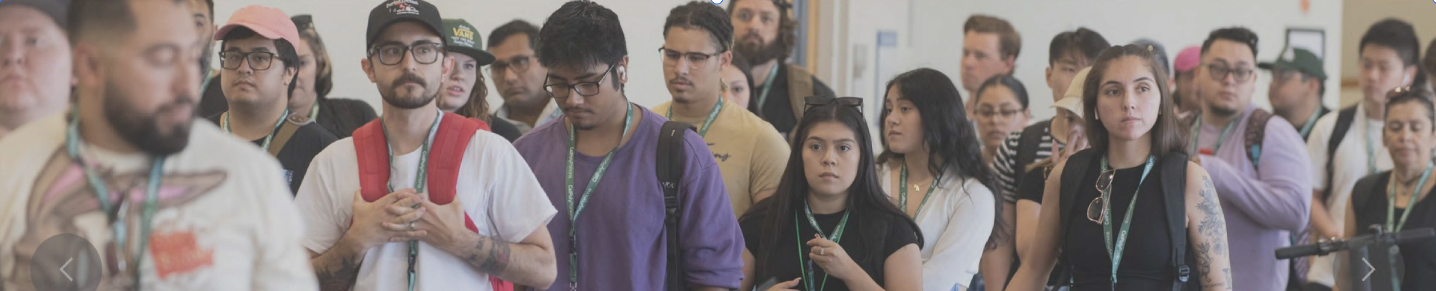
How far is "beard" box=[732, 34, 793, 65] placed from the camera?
21.0 feet

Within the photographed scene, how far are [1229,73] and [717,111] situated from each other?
8.50 ft

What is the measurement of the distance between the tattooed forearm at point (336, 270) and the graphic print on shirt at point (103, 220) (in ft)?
4.22

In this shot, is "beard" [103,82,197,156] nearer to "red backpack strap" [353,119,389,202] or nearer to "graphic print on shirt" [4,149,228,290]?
"graphic print on shirt" [4,149,228,290]

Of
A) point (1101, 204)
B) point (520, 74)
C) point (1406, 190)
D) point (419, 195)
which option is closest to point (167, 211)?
point (419, 195)

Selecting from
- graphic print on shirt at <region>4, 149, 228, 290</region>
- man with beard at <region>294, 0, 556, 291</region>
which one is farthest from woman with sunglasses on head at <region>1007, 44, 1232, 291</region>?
graphic print on shirt at <region>4, 149, 228, 290</region>

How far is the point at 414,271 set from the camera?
3.20 m

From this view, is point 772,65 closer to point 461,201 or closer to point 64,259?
point 461,201

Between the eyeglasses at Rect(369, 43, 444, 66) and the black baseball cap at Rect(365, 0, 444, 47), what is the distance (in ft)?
0.13

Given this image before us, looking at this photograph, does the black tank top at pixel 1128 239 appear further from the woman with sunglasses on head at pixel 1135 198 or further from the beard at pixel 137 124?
the beard at pixel 137 124

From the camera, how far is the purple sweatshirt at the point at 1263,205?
222 inches

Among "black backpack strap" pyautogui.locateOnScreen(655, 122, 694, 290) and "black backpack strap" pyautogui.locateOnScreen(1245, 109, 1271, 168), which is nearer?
"black backpack strap" pyautogui.locateOnScreen(655, 122, 694, 290)

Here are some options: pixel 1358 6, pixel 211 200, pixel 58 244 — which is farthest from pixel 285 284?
pixel 1358 6

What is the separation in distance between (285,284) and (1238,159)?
484 centimetres

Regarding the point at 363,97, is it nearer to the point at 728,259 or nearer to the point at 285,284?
the point at 728,259
